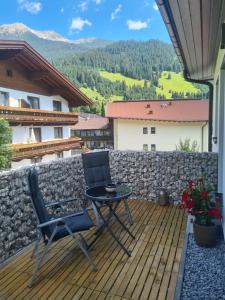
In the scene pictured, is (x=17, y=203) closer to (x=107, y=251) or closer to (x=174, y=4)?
(x=107, y=251)

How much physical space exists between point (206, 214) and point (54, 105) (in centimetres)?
1575

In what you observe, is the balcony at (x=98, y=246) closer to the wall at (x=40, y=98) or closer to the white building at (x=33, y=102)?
the white building at (x=33, y=102)

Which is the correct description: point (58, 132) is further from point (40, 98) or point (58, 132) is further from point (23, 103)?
point (23, 103)

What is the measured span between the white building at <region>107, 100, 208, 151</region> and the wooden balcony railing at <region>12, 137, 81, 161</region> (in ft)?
24.2

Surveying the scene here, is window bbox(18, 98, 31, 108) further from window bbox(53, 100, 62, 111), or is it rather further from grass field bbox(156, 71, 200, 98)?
grass field bbox(156, 71, 200, 98)

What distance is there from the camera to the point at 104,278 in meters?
2.98

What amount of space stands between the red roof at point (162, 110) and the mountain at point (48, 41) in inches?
2693

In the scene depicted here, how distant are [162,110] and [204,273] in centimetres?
2537

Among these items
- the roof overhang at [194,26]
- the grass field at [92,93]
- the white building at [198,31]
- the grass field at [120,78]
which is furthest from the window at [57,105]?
the grass field at [120,78]

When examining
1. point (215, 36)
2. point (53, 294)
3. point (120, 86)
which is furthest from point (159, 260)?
point (120, 86)

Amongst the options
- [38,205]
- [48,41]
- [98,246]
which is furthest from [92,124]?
[48,41]

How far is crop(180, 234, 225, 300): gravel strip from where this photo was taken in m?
2.60

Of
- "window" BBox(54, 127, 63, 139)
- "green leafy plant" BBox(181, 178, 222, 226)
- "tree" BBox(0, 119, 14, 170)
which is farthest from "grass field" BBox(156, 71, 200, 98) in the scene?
"green leafy plant" BBox(181, 178, 222, 226)

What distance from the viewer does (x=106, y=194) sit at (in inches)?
152
